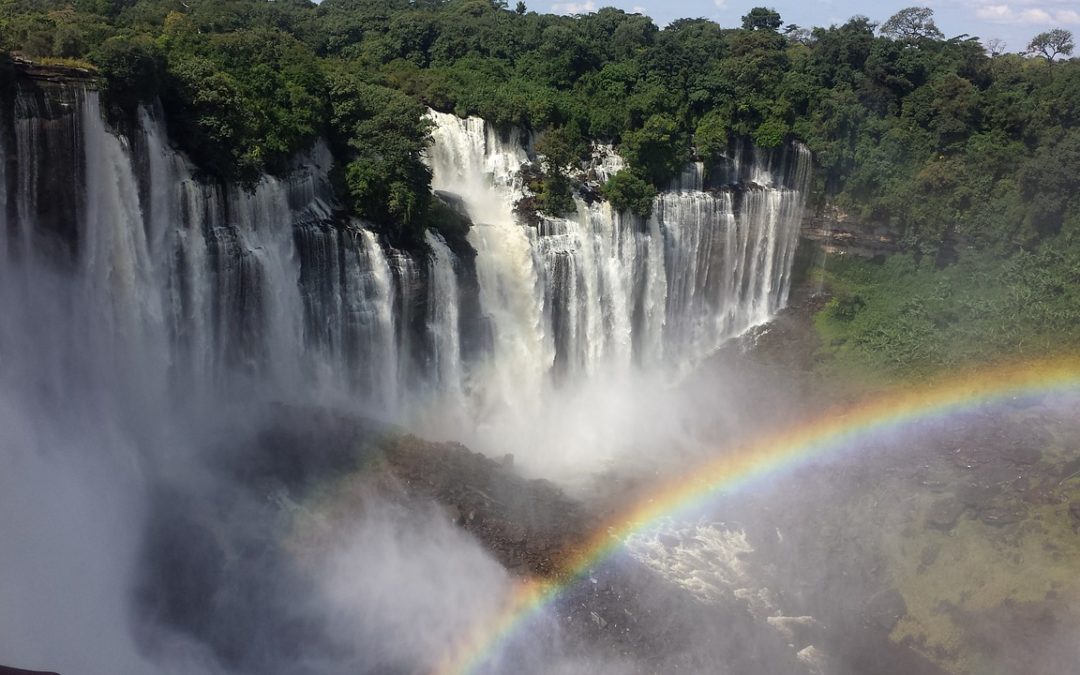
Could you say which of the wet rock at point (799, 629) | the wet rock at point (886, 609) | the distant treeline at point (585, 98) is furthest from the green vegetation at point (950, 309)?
the wet rock at point (799, 629)

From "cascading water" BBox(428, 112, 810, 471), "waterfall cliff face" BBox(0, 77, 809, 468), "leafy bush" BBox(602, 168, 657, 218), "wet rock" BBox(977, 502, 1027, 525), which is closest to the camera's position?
"waterfall cliff face" BBox(0, 77, 809, 468)

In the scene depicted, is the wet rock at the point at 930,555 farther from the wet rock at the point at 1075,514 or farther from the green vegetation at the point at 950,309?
the green vegetation at the point at 950,309

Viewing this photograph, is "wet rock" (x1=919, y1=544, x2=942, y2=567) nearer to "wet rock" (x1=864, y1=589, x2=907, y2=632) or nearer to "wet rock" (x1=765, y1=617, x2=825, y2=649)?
"wet rock" (x1=864, y1=589, x2=907, y2=632)

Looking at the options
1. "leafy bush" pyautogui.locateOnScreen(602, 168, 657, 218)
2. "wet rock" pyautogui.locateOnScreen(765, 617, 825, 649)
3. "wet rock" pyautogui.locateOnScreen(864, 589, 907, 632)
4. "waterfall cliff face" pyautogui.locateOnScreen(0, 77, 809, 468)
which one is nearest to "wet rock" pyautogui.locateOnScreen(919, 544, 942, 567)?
"wet rock" pyautogui.locateOnScreen(864, 589, 907, 632)

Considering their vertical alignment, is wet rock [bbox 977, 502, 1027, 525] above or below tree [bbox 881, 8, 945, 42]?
below

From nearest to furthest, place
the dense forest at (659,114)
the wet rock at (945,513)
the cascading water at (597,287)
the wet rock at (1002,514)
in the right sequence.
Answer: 1. the dense forest at (659,114)
2. the wet rock at (1002,514)
3. the wet rock at (945,513)
4. the cascading water at (597,287)

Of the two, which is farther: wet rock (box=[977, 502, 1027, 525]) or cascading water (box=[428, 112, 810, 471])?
cascading water (box=[428, 112, 810, 471])
